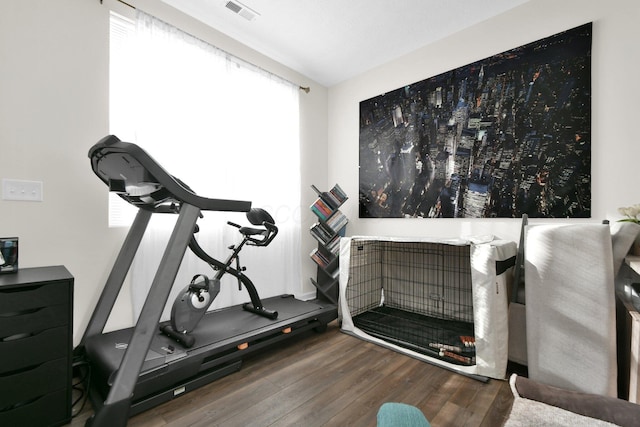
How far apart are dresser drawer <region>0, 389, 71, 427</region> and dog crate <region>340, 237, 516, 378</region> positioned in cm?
187

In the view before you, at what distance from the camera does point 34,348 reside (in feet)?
4.28

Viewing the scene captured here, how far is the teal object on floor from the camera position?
42cm

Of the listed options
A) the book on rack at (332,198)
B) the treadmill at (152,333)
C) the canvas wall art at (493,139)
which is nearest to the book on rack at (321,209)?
the book on rack at (332,198)

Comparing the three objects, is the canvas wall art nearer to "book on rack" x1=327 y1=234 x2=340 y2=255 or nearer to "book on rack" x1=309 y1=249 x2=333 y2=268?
"book on rack" x1=327 y1=234 x2=340 y2=255

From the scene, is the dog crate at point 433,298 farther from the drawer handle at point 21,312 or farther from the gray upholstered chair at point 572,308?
the drawer handle at point 21,312

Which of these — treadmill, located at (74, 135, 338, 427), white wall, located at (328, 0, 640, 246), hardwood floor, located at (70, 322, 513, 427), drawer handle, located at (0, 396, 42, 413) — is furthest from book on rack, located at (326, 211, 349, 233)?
drawer handle, located at (0, 396, 42, 413)

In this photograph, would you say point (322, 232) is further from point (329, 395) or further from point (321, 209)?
point (329, 395)

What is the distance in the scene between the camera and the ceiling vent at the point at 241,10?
2.42 m

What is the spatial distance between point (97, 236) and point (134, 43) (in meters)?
1.49

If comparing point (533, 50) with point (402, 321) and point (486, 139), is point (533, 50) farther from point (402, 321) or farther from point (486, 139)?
point (402, 321)

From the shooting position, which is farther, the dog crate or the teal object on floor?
the dog crate

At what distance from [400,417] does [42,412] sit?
175cm

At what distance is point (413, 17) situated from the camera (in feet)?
8.46

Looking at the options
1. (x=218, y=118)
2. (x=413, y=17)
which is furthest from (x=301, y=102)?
(x=413, y=17)
